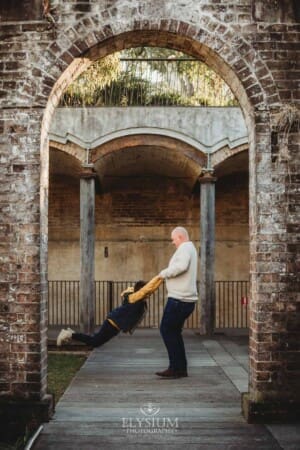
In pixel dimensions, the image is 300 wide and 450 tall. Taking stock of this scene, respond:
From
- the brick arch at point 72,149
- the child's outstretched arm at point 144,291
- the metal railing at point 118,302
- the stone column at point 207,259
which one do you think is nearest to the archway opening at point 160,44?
the child's outstretched arm at point 144,291

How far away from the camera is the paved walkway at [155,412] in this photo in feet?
14.8

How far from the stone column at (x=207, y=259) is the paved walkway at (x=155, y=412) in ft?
11.2

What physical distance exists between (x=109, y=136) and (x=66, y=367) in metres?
5.42

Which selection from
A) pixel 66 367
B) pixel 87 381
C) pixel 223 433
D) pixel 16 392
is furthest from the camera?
pixel 66 367

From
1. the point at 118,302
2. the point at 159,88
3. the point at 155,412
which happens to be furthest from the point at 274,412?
the point at 118,302

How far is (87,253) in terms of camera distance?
12.1 meters

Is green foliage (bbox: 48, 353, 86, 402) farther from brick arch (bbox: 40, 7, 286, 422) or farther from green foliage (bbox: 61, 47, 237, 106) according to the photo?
green foliage (bbox: 61, 47, 237, 106)

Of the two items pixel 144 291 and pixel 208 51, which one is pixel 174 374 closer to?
pixel 144 291

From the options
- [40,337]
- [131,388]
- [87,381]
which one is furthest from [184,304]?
[40,337]

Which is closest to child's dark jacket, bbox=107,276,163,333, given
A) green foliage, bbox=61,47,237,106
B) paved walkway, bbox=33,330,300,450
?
paved walkway, bbox=33,330,300,450

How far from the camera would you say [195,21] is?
5262 millimetres

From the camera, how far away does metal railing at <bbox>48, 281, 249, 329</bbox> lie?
1616cm

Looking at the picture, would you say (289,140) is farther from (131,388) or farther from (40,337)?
(131,388)

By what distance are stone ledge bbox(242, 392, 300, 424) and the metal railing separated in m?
11.0
